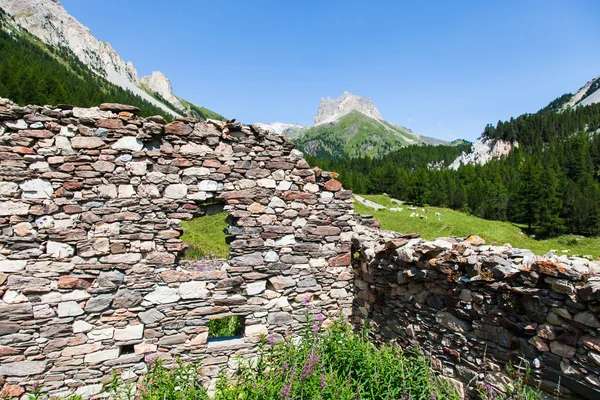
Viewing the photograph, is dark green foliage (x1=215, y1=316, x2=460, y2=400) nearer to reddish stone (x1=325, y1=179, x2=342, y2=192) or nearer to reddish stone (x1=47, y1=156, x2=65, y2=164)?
reddish stone (x1=325, y1=179, x2=342, y2=192)

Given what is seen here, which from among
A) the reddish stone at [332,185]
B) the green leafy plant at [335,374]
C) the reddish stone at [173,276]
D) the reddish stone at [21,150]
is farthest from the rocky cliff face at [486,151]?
the reddish stone at [21,150]

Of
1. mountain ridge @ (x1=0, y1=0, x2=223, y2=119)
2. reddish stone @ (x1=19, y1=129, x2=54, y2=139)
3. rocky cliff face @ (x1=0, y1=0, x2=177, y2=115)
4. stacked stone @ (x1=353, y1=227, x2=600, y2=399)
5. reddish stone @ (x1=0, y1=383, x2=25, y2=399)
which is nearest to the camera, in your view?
stacked stone @ (x1=353, y1=227, x2=600, y2=399)

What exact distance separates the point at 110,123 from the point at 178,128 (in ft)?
3.92

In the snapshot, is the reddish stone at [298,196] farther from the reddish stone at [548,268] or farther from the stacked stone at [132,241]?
the reddish stone at [548,268]

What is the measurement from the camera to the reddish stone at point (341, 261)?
25.1 feet

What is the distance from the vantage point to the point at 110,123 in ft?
20.3

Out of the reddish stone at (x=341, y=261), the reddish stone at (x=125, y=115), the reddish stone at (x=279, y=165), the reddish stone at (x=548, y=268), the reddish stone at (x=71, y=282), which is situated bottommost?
the reddish stone at (x=71, y=282)

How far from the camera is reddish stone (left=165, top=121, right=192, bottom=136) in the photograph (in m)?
6.51

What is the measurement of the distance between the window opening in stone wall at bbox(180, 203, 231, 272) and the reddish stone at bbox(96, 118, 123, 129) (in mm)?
2150

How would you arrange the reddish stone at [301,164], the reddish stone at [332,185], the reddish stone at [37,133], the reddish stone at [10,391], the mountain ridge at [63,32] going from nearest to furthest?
the reddish stone at [10,391], the reddish stone at [37,133], the reddish stone at [301,164], the reddish stone at [332,185], the mountain ridge at [63,32]

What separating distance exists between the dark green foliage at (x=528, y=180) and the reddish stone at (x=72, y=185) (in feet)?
203

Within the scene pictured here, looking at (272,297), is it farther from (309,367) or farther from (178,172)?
(178,172)

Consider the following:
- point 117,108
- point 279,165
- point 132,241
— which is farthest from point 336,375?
point 117,108

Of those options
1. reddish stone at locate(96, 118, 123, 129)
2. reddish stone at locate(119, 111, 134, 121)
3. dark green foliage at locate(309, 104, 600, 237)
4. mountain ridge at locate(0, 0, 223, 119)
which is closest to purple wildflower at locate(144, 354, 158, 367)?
reddish stone at locate(96, 118, 123, 129)
